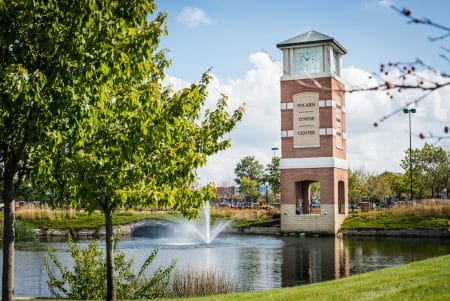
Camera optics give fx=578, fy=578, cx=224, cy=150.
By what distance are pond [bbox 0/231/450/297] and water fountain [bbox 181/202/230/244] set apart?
4.89 m

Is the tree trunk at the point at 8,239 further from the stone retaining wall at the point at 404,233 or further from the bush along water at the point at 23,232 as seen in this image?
the stone retaining wall at the point at 404,233

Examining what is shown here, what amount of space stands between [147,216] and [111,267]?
42313 millimetres

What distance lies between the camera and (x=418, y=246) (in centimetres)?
3478

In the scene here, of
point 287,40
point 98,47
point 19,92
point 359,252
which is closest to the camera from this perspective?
point 19,92

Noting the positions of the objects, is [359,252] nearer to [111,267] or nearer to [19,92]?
[111,267]

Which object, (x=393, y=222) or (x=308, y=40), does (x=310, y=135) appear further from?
(x=393, y=222)

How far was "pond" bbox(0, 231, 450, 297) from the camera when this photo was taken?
72.5ft

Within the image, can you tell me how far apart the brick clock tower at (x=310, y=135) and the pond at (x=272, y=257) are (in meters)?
7.12

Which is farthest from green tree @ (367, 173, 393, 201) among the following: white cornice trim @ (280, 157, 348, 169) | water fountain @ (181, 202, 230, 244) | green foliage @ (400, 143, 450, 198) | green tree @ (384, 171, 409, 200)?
white cornice trim @ (280, 157, 348, 169)

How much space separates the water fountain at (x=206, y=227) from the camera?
44.6 metres

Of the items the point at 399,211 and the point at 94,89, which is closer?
the point at 94,89

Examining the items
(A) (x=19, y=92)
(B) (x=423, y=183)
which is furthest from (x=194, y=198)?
(B) (x=423, y=183)

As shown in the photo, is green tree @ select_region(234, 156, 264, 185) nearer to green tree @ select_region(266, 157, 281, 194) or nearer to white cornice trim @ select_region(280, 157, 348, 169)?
green tree @ select_region(266, 157, 281, 194)

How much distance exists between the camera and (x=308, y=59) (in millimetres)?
47938
